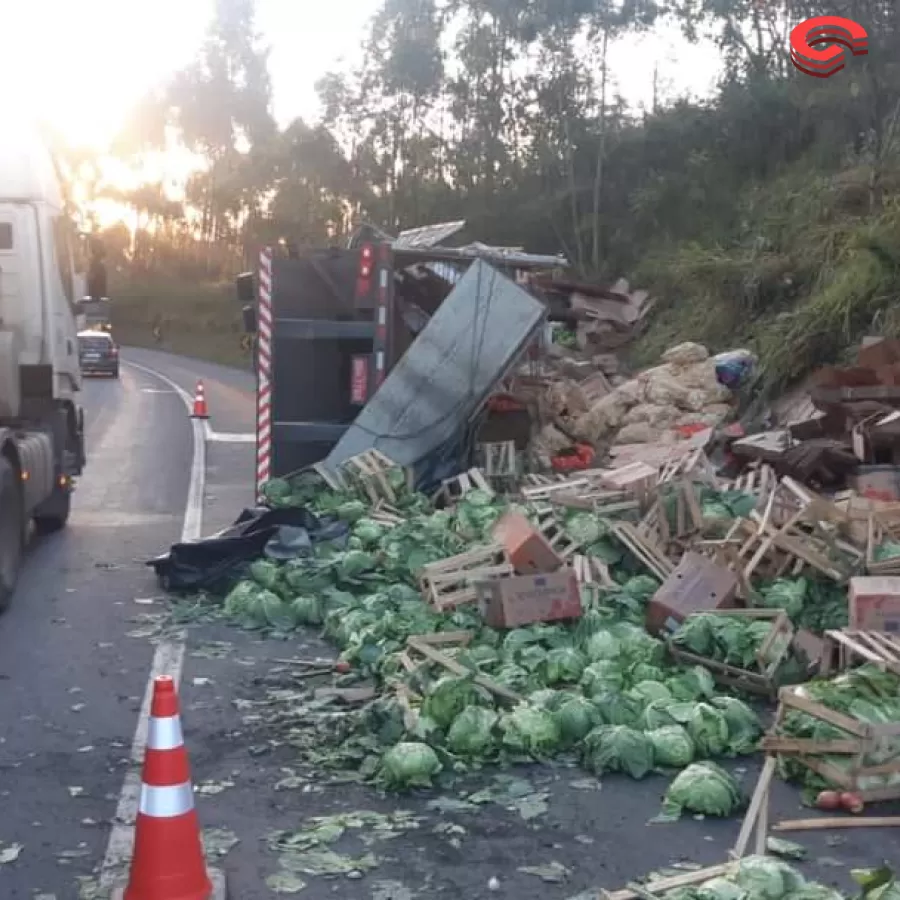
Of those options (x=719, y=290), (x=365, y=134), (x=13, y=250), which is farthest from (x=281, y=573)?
(x=365, y=134)

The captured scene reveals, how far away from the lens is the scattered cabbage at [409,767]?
17.7 ft

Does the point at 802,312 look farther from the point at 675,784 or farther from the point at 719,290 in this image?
the point at 675,784

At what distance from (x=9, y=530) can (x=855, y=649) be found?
594 cm

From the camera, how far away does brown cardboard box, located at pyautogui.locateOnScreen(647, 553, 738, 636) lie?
7281mm

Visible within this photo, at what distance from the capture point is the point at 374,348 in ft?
40.2

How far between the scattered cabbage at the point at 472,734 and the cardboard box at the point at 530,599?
1.57 meters

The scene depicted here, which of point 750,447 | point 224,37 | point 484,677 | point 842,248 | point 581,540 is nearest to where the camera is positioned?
point 484,677

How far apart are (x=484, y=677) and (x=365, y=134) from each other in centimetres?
4194

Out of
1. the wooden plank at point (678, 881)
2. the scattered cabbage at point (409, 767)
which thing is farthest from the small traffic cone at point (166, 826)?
the wooden plank at point (678, 881)

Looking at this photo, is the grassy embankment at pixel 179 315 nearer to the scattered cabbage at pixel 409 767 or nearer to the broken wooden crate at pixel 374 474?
the broken wooden crate at pixel 374 474

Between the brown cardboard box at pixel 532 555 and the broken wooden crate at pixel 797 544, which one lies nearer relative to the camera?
the brown cardboard box at pixel 532 555

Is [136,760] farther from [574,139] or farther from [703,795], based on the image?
[574,139]

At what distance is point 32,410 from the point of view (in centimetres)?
1084

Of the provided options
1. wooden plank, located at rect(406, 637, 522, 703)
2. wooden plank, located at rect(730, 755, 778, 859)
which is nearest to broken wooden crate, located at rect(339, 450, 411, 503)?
wooden plank, located at rect(406, 637, 522, 703)
